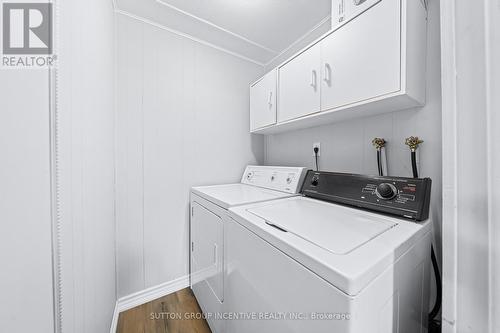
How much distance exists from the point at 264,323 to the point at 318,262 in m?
0.44

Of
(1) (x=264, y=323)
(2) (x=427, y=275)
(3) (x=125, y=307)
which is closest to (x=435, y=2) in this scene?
(2) (x=427, y=275)

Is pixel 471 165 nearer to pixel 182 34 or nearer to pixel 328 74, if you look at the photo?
pixel 328 74

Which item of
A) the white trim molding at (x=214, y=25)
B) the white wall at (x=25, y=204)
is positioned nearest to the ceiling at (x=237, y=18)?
the white trim molding at (x=214, y=25)

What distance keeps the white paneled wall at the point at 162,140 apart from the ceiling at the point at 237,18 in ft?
0.37

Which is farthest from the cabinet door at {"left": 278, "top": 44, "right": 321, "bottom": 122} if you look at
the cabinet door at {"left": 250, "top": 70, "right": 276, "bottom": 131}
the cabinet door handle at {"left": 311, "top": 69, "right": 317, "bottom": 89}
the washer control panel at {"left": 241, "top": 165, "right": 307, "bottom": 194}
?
the washer control panel at {"left": 241, "top": 165, "right": 307, "bottom": 194}

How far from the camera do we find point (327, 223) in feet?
2.73

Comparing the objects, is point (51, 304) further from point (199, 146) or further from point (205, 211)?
point (199, 146)

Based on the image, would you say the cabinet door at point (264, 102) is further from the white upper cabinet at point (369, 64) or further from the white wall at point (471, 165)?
the white wall at point (471, 165)

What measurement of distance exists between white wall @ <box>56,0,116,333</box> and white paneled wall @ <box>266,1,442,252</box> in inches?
62.9

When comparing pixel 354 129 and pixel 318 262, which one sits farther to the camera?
pixel 354 129

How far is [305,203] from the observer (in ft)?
4.00

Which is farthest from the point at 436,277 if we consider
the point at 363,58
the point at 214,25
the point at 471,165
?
the point at 214,25

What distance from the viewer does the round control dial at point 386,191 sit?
0.94 meters

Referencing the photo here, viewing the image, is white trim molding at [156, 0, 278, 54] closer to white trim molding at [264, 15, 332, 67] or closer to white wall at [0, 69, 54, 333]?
white trim molding at [264, 15, 332, 67]
